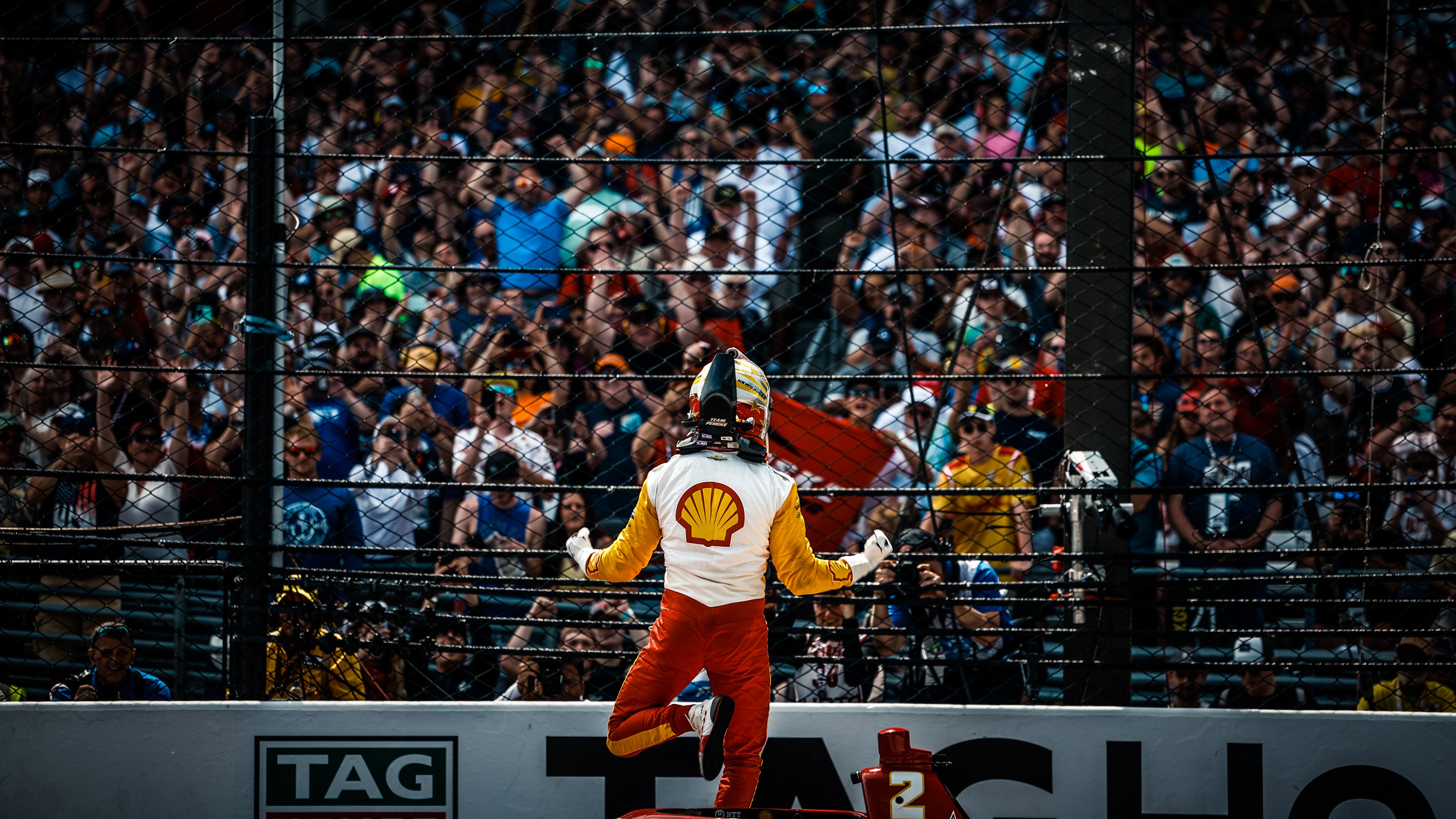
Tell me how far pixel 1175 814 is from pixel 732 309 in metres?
3.34

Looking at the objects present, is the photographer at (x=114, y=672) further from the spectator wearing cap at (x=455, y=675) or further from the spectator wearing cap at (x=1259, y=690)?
the spectator wearing cap at (x=1259, y=690)

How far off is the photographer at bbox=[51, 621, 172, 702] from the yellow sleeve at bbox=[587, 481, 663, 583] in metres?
1.94

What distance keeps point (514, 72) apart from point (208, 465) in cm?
411

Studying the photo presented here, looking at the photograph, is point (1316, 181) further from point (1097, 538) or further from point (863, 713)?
point (863, 713)

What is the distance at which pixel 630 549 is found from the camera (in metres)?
3.46

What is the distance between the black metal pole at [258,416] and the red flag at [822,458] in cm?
193

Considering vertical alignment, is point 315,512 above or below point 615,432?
below

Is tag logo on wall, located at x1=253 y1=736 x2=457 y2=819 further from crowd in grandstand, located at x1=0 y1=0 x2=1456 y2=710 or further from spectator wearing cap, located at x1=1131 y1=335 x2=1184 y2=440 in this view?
spectator wearing cap, located at x1=1131 y1=335 x2=1184 y2=440

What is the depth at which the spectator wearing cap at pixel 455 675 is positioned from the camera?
4348 millimetres

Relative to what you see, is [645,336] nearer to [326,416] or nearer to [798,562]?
[326,416]

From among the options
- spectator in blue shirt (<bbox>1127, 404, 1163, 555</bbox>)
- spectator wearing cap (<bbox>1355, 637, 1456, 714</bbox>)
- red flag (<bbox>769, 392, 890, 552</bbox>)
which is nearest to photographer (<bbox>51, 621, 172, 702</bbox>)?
red flag (<bbox>769, 392, 890, 552</bbox>)

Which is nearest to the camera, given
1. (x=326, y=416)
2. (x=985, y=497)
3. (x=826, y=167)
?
(x=985, y=497)

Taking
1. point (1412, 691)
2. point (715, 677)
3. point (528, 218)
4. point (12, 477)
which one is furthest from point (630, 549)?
point (528, 218)

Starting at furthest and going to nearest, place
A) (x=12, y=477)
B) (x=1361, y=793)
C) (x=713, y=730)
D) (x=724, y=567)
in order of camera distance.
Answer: (x=12, y=477)
(x=1361, y=793)
(x=724, y=567)
(x=713, y=730)
